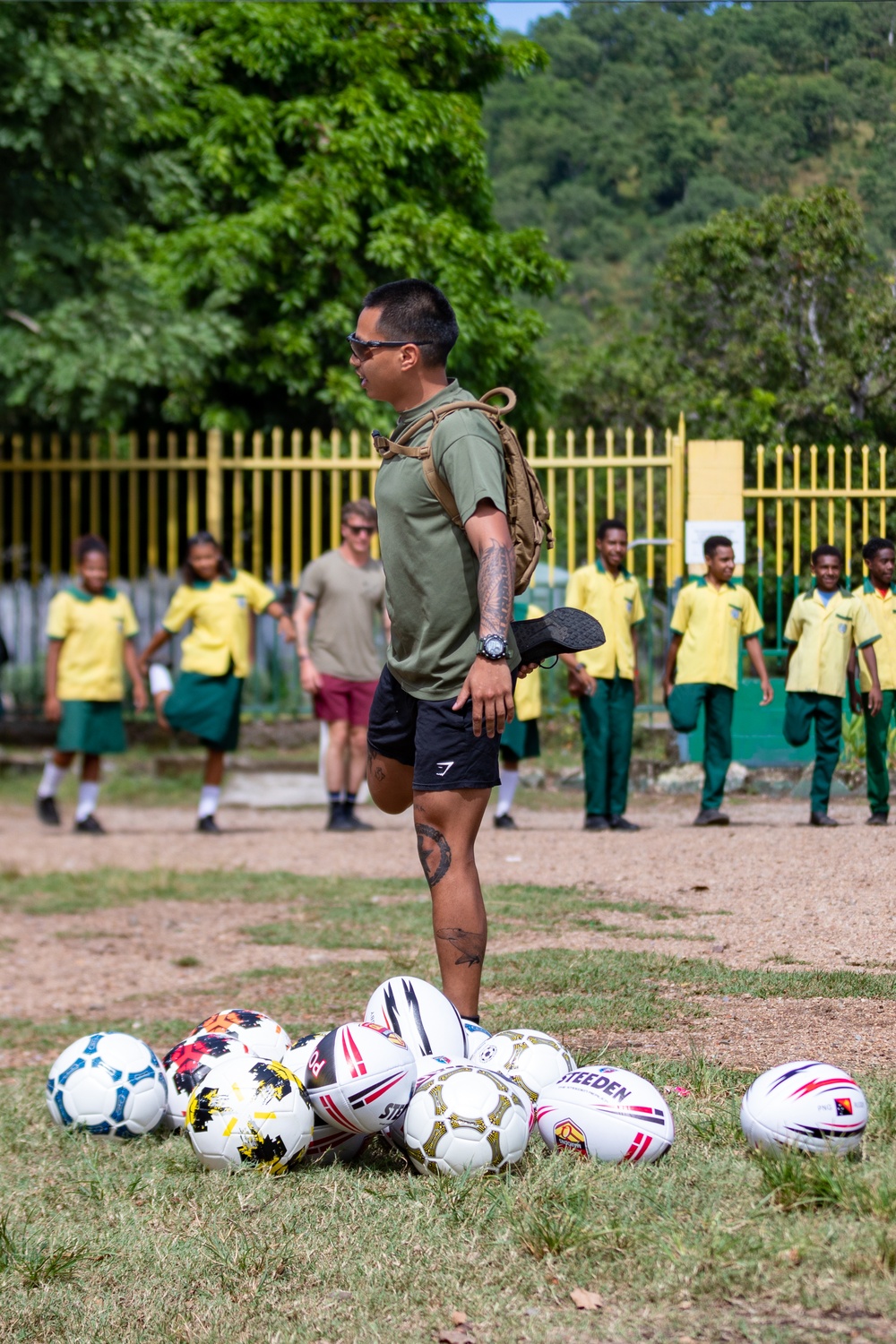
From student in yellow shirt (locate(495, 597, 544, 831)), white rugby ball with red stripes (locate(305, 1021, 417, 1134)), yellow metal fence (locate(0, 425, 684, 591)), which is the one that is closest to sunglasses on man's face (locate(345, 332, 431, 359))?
white rugby ball with red stripes (locate(305, 1021, 417, 1134))

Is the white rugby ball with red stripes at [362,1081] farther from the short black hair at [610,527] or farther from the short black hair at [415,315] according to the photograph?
the short black hair at [610,527]

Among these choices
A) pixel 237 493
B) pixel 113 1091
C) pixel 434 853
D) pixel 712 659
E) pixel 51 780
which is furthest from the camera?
pixel 237 493

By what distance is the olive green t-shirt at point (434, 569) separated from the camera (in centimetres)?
395

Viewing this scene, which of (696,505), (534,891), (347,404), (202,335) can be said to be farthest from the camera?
(347,404)

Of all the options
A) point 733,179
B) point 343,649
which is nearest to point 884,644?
point 733,179

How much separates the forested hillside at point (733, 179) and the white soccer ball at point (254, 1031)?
12.0 feet

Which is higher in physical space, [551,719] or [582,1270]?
[551,719]

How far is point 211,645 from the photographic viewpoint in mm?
10188

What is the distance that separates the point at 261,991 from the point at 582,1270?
3.05m

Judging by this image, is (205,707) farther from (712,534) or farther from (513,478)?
(513,478)

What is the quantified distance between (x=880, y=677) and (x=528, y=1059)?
6.81 ft

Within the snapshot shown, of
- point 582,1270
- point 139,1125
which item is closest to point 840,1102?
point 582,1270

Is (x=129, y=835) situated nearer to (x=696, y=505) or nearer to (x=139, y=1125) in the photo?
(x=696, y=505)

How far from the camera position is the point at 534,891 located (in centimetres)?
657
